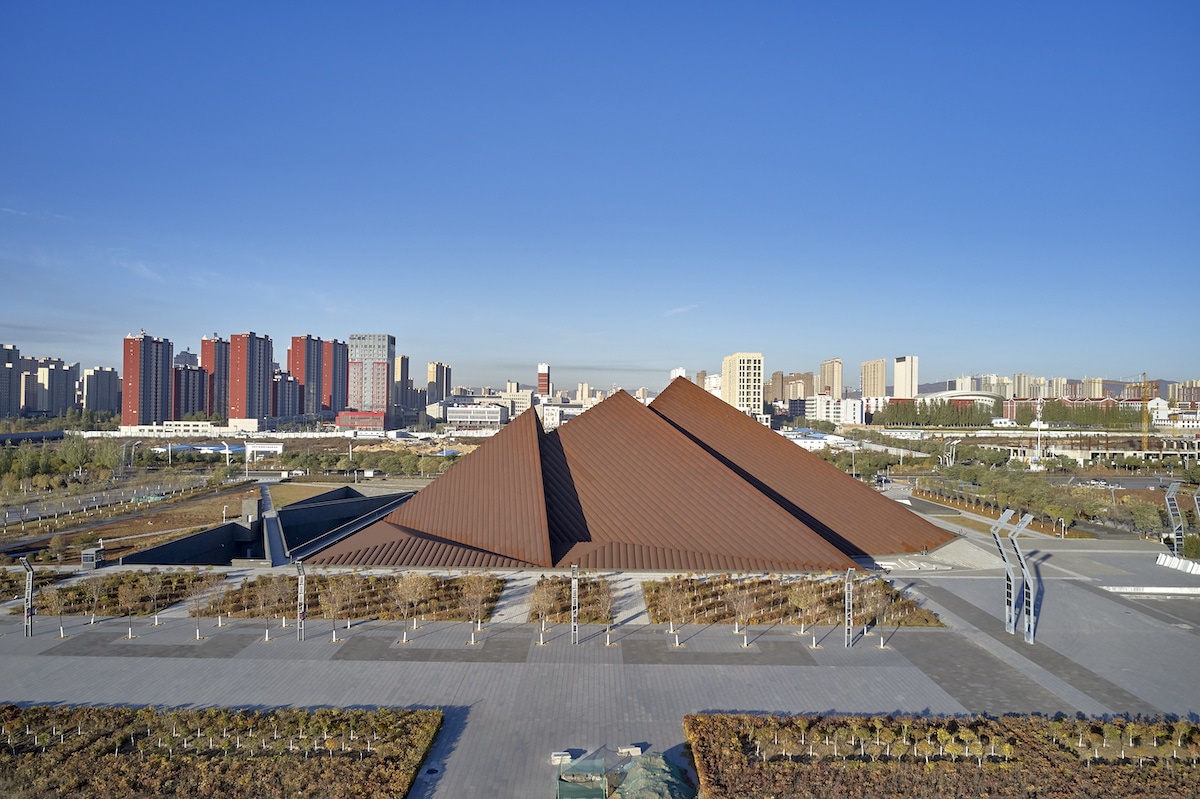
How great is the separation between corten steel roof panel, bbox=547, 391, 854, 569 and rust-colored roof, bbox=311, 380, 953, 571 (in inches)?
1.1

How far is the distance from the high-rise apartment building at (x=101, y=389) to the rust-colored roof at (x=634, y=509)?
104966mm

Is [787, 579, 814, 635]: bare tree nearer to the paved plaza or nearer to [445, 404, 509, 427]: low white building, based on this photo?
the paved plaza

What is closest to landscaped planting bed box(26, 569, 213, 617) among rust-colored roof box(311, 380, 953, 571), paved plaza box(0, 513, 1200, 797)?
paved plaza box(0, 513, 1200, 797)

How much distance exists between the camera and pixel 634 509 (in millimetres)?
17625

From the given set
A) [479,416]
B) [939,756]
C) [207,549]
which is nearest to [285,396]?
[479,416]

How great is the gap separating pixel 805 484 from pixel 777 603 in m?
5.39

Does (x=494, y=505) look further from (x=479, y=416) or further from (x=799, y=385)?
(x=799, y=385)

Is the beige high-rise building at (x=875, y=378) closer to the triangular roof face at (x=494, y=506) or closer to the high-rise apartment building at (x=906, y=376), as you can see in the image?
the high-rise apartment building at (x=906, y=376)

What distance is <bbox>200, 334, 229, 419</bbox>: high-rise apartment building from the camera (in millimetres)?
85750

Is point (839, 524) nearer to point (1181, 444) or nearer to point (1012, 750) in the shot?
point (1012, 750)

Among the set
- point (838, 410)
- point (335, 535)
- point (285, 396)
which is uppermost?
point (285, 396)

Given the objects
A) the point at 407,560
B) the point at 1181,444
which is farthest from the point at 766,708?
the point at 1181,444

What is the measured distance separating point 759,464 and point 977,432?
61.7 m

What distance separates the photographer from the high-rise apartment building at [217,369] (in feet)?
281
